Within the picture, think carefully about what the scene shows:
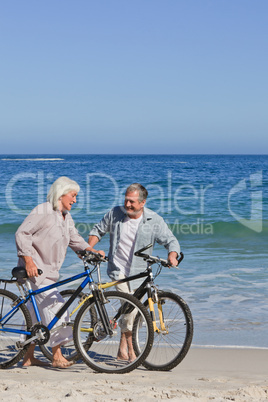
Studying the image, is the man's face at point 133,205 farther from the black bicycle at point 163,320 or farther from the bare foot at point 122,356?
the bare foot at point 122,356

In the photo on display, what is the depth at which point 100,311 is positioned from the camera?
4.25 meters

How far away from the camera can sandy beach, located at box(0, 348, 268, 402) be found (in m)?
3.56

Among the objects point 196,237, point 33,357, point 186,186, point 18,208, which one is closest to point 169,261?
point 33,357

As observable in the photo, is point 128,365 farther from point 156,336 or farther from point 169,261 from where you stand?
point 169,261

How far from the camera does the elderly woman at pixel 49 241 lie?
13.9 ft

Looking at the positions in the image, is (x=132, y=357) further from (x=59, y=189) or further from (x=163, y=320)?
(x=59, y=189)

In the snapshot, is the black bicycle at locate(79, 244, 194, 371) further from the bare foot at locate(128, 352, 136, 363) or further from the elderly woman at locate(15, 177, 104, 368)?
the elderly woman at locate(15, 177, 104, 368)

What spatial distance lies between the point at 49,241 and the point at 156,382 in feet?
4.51

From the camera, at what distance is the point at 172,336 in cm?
457

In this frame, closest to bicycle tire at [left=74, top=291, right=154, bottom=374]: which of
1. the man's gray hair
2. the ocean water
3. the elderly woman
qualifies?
the elderly woman

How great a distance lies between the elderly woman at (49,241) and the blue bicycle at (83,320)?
0.24ft

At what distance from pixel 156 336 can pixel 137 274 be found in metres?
0.63

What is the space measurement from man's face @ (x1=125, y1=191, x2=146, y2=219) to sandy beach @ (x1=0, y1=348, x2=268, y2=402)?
129 cm

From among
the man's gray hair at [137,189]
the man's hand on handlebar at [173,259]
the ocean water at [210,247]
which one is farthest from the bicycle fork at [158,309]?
the ocean water at [210,247]
